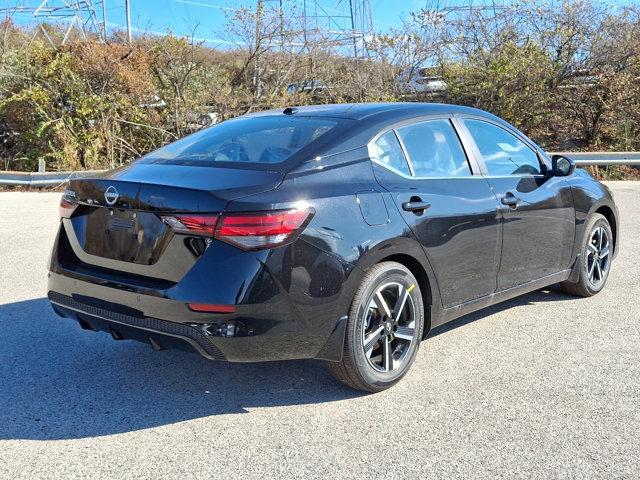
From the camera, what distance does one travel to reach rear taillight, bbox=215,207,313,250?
340cm

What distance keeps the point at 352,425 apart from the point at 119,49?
44.6 feet

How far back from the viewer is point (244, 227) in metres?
3.41

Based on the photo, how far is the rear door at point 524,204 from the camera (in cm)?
486

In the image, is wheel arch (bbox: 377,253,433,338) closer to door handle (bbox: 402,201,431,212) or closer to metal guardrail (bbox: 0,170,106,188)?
door handle (bbox: 402,201,431,212)

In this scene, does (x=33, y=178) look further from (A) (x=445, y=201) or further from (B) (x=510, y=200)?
(A) (x=445, y=201)

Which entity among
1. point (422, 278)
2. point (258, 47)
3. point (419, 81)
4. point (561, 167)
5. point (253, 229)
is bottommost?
point (422, 278)

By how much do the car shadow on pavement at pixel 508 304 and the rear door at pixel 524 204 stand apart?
1.82 feet

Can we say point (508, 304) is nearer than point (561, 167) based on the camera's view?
No

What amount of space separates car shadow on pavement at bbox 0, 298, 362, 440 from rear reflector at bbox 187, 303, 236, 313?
665mm

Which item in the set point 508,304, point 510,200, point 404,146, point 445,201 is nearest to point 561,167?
point 510,200

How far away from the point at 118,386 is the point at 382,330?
1562 mm

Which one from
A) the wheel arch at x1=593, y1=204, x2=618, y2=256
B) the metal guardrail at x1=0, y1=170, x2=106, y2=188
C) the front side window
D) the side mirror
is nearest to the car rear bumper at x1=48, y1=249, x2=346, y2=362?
the front side window

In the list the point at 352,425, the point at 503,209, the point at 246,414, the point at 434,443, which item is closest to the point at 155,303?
the point at 246,414

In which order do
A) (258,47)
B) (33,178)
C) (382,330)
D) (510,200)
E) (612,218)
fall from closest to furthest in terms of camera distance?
(382,330) < (510,200) < (612,218) < (33,178) < (258,47)
